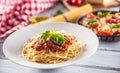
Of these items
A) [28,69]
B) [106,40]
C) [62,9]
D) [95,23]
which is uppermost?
[62,9]

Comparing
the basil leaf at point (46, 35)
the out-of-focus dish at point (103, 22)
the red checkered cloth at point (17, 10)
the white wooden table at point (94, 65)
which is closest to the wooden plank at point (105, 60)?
the white wooden table at point (94, 65)

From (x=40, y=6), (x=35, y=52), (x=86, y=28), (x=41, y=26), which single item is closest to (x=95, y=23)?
(x=86, y=28)

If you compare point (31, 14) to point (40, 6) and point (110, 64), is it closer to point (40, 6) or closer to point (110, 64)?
point (40, 6)

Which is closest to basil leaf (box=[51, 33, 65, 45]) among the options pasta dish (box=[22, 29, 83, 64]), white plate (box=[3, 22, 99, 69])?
pasta dish (box=[22, 29, 83, 64])

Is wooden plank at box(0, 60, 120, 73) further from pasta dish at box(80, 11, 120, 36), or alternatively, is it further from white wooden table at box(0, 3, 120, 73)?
pasta dish at box(80, 11, 120, 36)

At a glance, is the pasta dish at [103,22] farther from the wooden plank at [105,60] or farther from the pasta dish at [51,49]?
the pasta dish at [51,49]

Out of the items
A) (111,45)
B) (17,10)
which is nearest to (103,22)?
(111,45)

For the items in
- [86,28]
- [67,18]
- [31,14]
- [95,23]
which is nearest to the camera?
[86,28]
